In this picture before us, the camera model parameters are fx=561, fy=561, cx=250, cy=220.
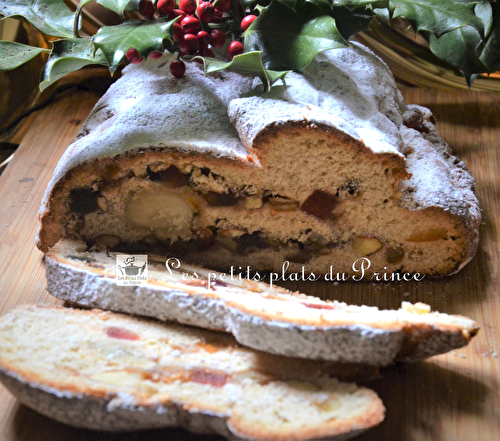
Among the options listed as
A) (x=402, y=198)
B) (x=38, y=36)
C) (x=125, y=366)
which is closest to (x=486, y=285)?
(x=402, y=198)

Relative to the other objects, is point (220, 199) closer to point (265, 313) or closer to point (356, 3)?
point (265, 313)

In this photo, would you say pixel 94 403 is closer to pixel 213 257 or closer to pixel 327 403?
pixel 327 403

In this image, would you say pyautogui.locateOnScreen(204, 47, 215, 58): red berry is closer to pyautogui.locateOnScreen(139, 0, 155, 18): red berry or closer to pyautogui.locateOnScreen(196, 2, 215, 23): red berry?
pyautogui.locateOnScreen(196, 2, 215, 23): red berry

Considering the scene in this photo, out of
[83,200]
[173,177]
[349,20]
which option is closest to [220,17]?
[349,20]

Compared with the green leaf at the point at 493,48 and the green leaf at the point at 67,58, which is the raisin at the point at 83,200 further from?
the green leaf at the point at 493,48

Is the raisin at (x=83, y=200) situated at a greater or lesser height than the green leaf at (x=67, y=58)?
lesser

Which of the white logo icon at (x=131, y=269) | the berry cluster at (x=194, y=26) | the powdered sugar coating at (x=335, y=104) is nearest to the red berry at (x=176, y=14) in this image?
the berry cluster at (x=194, y=26)
